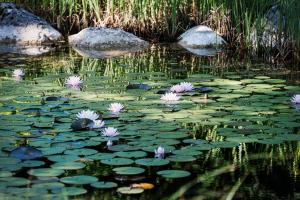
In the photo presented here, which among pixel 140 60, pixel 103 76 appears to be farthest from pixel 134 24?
pixel 103 76

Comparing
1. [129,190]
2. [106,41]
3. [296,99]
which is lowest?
[129,190]

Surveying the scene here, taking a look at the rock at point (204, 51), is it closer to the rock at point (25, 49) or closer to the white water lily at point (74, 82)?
the rock at point (25, 49)

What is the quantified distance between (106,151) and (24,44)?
4.99 meters

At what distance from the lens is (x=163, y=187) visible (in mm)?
2252

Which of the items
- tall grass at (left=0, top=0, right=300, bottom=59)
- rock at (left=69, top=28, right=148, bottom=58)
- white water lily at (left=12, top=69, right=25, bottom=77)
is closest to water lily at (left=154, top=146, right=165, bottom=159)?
white water lily at (left=12, top=69, right=25, bottom=77)

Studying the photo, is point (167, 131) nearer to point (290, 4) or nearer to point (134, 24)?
point (290, 4)

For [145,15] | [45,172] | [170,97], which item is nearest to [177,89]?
[170,97]

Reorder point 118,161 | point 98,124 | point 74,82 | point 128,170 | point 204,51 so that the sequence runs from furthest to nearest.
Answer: point 204,51 < point 74,82 < point 98,124 < point 118,161 < point 128,170

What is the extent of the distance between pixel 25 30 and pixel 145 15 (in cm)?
155

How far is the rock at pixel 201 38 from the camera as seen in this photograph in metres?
6.91

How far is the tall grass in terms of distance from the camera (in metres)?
6.96

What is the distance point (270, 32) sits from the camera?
5676 mm

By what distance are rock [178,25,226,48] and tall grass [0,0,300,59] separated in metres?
0.14

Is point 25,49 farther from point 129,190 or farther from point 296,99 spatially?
point 129,190
